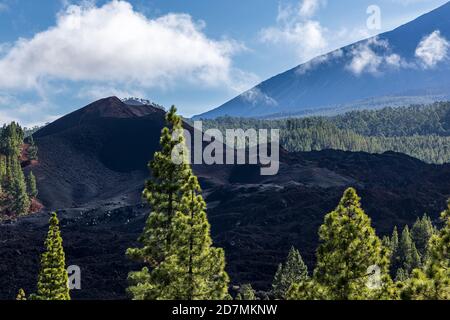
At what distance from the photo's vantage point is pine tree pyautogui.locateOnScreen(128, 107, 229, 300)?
77.2 feet

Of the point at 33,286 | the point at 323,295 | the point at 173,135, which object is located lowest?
the point at 33,286

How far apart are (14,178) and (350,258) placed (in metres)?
118

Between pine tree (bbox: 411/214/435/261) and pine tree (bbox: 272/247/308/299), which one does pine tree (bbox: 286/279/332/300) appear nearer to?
pine tree (bbox: 272/247/308/299)

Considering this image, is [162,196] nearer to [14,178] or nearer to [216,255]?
[216,255]

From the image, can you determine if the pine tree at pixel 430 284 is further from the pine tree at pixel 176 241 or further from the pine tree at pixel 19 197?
the pine tree at pixel 19 197

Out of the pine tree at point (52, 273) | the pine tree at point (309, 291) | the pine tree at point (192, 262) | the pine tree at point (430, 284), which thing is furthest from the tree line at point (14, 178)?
the pine tree at point (430, 284)

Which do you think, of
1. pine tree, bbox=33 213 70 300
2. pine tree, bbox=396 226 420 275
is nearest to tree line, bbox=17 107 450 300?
pine tree, bbox=33 213 70 300

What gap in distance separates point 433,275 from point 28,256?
75.9 meters

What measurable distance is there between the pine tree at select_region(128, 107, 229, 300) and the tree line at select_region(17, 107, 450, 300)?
0.04 metres

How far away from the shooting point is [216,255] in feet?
79.5

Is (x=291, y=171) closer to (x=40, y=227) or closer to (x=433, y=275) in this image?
(x=40, y=227)

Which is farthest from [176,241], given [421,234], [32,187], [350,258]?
[32,187]
